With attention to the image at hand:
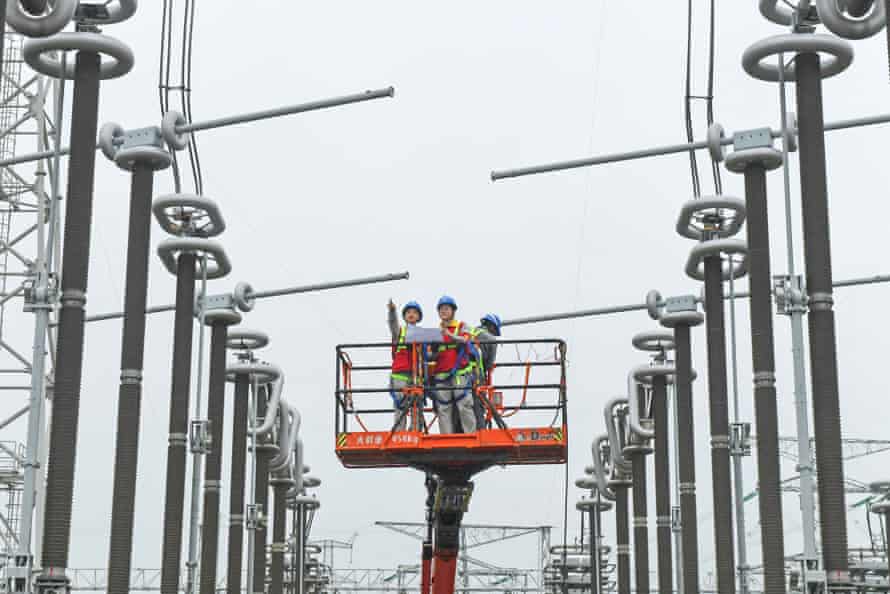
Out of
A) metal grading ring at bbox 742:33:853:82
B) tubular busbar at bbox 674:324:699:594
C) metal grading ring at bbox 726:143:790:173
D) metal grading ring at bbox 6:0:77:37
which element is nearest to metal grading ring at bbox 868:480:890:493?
tubular busbar at bbox 674:324:699:594

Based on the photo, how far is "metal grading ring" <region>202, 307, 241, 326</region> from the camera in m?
33.2

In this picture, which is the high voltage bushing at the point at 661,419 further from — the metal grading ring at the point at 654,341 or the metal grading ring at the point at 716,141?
the metal grading ring at the point at 716,141

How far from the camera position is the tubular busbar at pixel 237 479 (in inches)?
1522

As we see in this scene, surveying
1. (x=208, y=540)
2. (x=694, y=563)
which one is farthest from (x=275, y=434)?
(x=694, y=563)

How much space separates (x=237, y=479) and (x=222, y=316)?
22.8ft

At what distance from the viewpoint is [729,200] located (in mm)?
27781

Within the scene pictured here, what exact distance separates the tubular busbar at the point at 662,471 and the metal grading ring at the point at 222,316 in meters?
10.5

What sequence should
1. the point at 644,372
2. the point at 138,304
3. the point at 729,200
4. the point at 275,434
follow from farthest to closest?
1. the point at 275,434
2. the point at 644,372
3. the point at 729,200
4. the point at 138,304

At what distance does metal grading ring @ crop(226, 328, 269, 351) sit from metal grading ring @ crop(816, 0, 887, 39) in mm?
21639

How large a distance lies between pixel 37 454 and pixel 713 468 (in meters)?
15.1

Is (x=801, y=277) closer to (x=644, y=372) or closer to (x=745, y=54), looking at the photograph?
(x=745, y=54)

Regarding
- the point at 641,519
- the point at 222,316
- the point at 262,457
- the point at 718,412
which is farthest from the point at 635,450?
the point at 222,316

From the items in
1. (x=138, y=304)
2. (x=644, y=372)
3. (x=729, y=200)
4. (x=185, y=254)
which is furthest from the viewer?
(x=644, y=372)

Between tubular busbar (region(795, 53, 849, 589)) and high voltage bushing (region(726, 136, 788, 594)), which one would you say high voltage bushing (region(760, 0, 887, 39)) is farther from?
high voltage bushing (region(726, 136, 788, 594))
